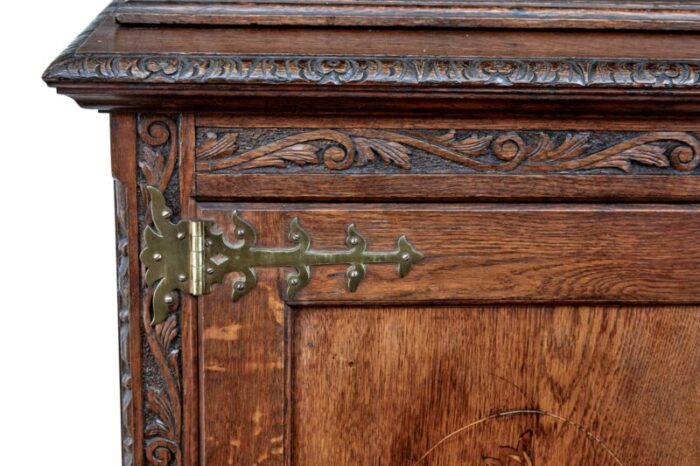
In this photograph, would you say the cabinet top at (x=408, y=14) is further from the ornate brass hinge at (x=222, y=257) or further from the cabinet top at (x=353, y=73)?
the ornate brass hinge at (x=222, y=257)

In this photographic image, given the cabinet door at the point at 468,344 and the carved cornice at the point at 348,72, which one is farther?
the cabinet door at the point at 468,344

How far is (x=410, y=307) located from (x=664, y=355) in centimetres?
27

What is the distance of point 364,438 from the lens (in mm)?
1069

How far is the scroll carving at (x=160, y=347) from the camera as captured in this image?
99cm

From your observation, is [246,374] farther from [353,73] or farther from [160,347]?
[353,73]

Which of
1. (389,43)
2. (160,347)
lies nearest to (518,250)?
(389,43)

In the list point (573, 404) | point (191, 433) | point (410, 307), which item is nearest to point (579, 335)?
point (573, 404)

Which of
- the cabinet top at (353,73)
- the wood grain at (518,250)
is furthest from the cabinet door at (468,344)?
the cabinet top at (353,73)

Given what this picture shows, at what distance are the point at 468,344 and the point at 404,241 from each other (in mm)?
130

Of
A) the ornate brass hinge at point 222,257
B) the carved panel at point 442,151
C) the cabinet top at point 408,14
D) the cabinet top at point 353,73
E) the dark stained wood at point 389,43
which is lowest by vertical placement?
the ornate brass hinge at point 222,257

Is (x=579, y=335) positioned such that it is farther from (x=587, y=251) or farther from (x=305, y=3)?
(x=305, y=3)

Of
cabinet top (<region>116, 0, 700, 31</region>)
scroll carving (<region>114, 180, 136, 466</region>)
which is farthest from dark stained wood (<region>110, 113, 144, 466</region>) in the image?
cabinet top (<region>116, 0, 700, 31</region>)

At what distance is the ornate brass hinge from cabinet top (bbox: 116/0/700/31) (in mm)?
187

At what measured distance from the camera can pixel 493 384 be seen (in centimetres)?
106
